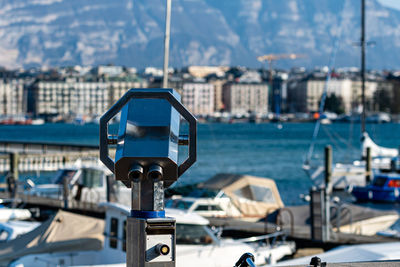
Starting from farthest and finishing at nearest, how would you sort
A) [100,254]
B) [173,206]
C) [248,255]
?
[173,206] → [100,254] → [248,255]

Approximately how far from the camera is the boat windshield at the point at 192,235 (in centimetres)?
1066

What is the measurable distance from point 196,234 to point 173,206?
7.90 m

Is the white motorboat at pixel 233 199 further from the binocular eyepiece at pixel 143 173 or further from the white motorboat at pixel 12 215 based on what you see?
the binocular eyepiece at pixel 143 173

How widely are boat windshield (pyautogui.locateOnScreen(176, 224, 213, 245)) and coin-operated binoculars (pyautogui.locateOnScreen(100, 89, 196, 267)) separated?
6.78 meters

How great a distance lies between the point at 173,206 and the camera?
1862cm

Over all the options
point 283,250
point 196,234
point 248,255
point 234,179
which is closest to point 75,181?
point 234,179

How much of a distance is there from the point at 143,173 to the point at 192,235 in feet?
22.9

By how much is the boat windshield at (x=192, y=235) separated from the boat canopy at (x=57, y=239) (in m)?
1.21

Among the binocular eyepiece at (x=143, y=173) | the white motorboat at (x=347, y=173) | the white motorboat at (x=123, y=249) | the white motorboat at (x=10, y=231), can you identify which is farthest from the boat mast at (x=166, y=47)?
the white motorboat at (x=347, y=173)

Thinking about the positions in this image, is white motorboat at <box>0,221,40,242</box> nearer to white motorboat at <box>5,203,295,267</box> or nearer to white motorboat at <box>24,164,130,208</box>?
white motorboat at <box>5,203,295,267</box>

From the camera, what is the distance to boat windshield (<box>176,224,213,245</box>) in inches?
420

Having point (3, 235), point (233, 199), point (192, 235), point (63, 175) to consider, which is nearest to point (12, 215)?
point (3, 235)

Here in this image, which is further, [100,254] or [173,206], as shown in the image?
[173,206]

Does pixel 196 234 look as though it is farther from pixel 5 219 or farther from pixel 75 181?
pixel 75 181
